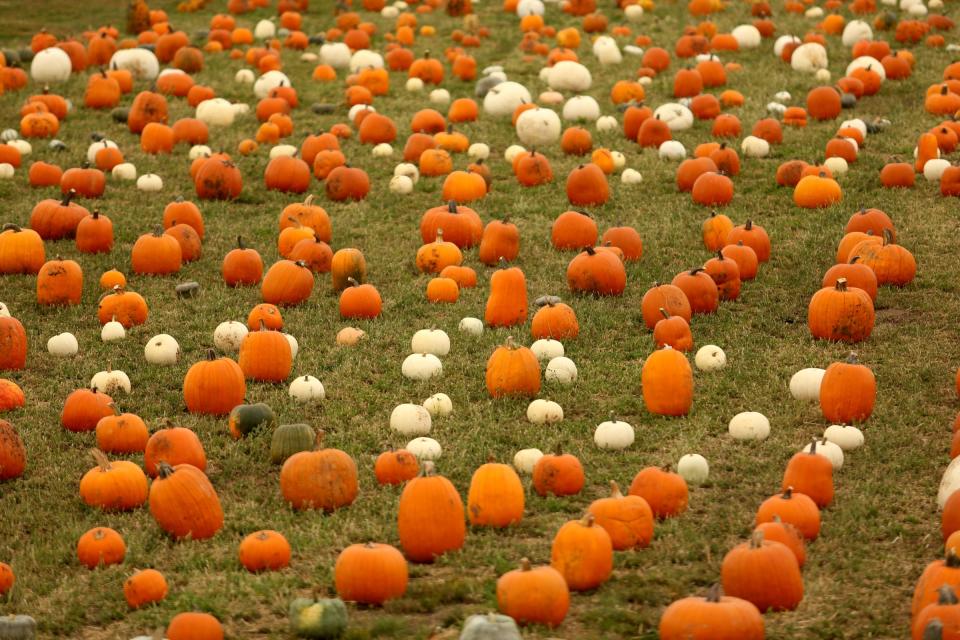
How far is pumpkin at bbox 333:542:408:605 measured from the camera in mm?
6398

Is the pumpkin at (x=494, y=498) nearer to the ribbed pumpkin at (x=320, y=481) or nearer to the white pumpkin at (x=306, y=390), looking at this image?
the ribbed pumpkin at (x=320, y=481)

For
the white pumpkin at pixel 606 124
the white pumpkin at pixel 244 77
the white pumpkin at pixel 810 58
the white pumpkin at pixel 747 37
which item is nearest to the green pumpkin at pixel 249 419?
the white pumpkin at pixel 606 124

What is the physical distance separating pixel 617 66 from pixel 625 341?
28.8 ft

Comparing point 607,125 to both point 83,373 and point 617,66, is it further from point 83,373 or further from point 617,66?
point 83,373

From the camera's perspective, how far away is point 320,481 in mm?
7398

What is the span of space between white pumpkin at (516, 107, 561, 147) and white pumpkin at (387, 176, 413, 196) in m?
1.92

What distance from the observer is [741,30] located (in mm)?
18453

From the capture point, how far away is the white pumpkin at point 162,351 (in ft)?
31.9

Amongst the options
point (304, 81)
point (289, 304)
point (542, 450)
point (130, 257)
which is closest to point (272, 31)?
point (304, 81)

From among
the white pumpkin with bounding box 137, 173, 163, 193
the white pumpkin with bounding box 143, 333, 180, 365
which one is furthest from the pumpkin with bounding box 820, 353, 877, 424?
the white pumpkin with bounding box 137, 173, 163, 193

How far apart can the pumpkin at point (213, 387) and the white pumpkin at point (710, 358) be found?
123 inches

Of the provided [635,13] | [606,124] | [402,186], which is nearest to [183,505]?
[402,186]

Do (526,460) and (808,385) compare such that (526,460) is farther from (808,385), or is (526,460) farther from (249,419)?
(808,385)

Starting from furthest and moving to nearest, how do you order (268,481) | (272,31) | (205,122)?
(272,31) → (205,122) → (268,481)
